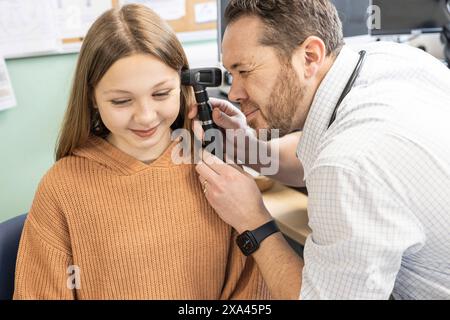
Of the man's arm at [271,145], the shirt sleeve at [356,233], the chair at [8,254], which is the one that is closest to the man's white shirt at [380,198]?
the shirt sleeve at [356,233]

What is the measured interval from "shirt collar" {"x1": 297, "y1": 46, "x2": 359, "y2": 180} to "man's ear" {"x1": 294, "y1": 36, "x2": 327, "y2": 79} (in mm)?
31

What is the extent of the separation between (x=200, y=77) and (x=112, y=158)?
0.83ft

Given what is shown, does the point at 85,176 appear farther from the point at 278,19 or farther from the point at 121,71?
the point at 278,19

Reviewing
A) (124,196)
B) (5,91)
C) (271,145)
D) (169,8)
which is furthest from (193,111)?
(169,8)

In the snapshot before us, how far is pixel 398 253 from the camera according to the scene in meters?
0.79

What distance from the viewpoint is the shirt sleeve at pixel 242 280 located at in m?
1.09

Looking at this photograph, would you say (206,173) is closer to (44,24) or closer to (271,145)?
(271,145)

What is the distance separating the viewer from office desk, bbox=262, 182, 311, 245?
53.2 inches

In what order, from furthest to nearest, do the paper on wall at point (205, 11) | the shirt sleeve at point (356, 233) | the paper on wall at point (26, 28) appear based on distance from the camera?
the paper on wall at point (205, 11) < the paper on wall at point (26, 28) < the shirt sleeve at point (356, 233)

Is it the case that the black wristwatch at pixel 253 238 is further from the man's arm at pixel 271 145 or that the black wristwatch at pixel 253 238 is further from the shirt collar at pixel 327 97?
the man's arm at pixel 271 145

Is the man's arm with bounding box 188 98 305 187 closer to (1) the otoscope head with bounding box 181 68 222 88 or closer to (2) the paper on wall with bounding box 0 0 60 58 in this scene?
(1) the otoscope head with bounding box 181 68 222 88

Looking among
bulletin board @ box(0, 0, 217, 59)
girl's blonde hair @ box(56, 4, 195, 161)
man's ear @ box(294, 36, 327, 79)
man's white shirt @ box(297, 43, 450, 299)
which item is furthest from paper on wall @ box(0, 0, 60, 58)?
man's white shirt @ box(297, 43, 450, 299)

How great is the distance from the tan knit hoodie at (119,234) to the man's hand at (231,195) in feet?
0.13

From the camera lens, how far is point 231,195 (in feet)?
3.36
